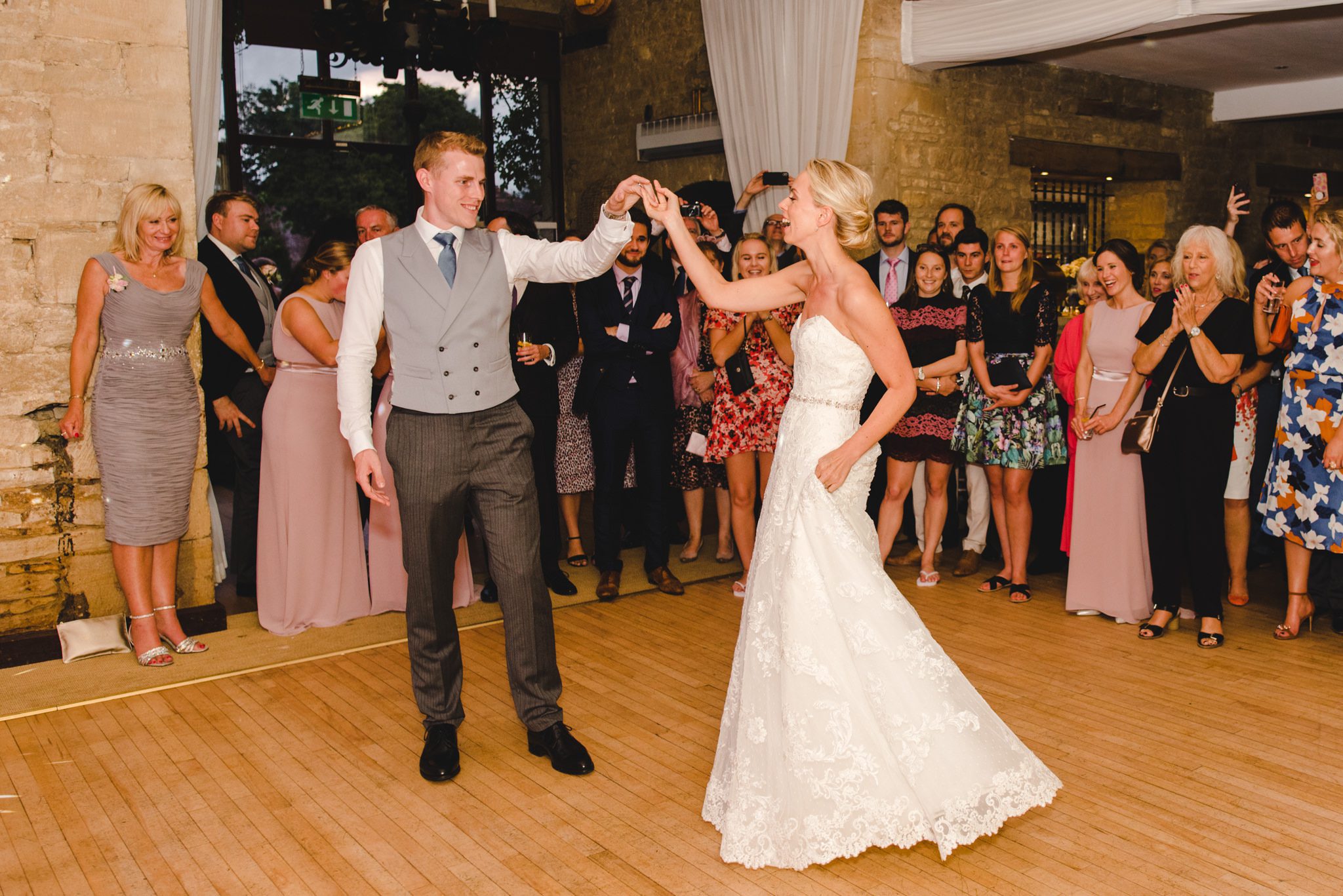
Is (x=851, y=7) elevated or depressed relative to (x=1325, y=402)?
elevated

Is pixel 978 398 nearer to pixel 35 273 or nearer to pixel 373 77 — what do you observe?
pixel 35 273

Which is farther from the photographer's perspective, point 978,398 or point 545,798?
point 978,398

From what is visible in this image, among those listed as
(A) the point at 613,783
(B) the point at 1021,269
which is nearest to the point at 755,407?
(B) the point at 1021,269

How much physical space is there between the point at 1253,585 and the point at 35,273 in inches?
219

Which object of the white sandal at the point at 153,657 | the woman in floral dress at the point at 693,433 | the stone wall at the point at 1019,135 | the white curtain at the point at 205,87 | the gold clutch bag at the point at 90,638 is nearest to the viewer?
the white sandal at the point at 153,657

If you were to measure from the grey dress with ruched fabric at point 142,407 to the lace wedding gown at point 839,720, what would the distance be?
2581mm

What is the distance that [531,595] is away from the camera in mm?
3188

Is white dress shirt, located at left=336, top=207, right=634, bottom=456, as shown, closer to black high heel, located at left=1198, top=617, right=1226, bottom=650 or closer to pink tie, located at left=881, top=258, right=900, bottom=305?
black high heel, located at left=1198, top=617, right=1226, bottom=650

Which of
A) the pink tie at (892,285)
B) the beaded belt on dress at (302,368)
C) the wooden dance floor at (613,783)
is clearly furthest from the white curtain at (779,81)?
the wooden dance floor at (613,783)

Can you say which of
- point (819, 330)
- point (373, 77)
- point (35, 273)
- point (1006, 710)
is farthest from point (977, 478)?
point (373, 77)

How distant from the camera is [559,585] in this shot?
16.6 feet

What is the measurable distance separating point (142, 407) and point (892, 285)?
12.1 ft

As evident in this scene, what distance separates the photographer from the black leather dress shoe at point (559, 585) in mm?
5047

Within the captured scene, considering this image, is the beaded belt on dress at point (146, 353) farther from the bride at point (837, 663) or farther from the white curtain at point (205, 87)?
the bride at point (837, 663)
